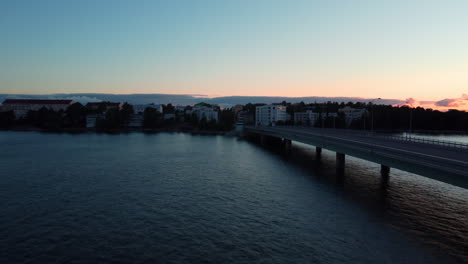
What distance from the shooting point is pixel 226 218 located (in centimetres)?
2883

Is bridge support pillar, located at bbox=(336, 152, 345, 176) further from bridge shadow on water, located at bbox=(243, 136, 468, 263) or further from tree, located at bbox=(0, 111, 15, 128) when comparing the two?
tree, located at bbox=(0, 111, 15, 128)

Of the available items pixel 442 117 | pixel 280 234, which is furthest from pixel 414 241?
pixel 442 117

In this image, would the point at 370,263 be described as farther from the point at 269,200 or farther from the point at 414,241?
the point at 269,200

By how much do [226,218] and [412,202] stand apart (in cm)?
2205

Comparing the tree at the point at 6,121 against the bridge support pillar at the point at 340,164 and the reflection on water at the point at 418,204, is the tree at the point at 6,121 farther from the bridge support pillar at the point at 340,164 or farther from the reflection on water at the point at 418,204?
the bridge support pillar at the point at 340,164

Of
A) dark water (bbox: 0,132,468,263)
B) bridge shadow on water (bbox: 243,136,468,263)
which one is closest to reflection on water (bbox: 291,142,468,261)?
bridge shadow on water (bbox: 243,136,468,263)

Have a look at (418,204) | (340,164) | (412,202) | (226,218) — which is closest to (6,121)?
(340,164)

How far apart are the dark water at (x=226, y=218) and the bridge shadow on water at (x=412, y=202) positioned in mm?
114

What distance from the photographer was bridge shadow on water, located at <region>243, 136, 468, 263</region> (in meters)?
24.1

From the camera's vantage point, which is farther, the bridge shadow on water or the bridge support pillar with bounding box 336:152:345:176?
the bridge support pillar with bounding box 336:152:345:176

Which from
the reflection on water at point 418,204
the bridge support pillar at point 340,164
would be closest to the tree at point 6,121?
the reflection on water at point 418,204

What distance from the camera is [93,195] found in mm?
36625

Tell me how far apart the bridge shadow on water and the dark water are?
0.37 ft

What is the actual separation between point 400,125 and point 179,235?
20362 centimetres
